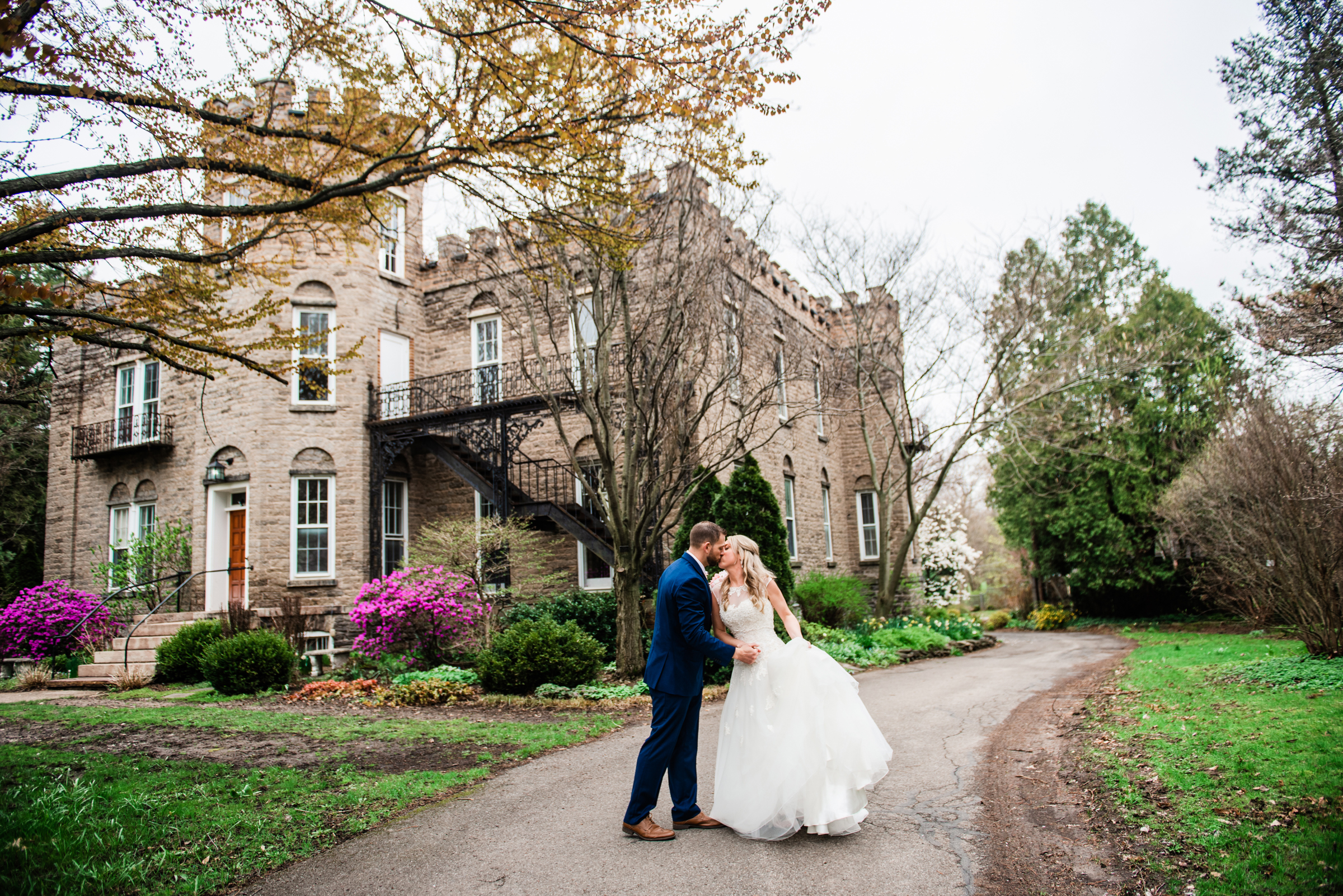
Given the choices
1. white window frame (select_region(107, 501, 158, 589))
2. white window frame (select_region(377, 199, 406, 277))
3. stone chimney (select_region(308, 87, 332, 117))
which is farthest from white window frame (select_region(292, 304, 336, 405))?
stone chimney (select_region(308, 87, 332, 117))

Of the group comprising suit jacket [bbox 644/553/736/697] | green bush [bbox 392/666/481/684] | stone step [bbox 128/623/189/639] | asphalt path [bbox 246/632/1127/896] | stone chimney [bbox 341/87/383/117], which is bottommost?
asphalt path [bbox 246/632/1127/896]

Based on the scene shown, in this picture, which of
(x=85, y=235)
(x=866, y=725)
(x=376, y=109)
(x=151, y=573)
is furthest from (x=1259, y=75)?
(x=151, y=573)

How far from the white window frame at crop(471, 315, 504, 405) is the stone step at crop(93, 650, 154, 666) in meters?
7.64

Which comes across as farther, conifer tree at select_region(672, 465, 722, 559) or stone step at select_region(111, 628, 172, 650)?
stone step at select_region(111, 628, 172, 650)

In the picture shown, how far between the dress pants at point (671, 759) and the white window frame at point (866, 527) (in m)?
20.5

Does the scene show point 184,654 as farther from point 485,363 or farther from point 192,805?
point 192,805

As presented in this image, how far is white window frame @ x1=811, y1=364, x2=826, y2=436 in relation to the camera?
17234 millimetres

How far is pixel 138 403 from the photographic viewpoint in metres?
20.2

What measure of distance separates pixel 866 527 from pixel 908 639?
9470 mm

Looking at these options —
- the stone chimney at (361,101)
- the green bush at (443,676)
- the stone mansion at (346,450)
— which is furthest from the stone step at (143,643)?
the stone chimney at (361,101)

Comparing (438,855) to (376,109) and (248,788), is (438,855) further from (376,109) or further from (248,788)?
(376,109)

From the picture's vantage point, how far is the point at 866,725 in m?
4.77

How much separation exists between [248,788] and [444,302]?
1508 centimetres

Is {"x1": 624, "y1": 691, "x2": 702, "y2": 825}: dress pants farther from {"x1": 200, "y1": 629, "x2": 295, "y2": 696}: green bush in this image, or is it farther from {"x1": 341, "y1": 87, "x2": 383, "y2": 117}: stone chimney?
{"x1": 200, "y1": 629, "x2": 295, "y2": 696}: green bush
